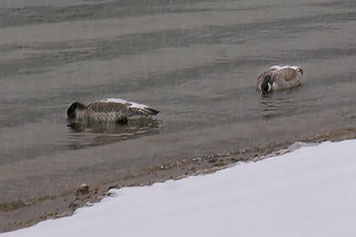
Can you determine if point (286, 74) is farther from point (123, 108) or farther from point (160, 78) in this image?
point (123, 108)

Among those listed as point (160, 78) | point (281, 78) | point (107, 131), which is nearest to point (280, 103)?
point (281, 78)

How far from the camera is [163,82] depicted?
1558cm

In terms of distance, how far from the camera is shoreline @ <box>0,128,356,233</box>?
8445mm

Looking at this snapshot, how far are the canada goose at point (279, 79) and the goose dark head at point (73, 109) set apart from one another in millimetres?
3158

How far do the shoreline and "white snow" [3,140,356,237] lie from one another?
2.16ft

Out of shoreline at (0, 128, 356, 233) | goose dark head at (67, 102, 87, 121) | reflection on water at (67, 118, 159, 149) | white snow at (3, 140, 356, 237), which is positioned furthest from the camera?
goose dark head at (67, 102, 87, 121)

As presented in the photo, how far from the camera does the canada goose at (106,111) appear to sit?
13.0 m

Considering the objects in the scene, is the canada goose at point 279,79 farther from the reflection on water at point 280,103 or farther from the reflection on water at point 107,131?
the reflection on water at point 107,131

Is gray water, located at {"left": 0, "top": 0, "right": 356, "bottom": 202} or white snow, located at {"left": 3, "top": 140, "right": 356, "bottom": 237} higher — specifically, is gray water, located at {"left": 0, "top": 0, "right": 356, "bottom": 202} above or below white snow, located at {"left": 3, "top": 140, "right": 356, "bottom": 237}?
below

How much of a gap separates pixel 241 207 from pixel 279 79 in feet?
29.5

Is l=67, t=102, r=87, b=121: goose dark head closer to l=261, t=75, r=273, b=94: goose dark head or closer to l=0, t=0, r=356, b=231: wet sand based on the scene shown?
l=0, t=0, r=356, b=231: wet sand

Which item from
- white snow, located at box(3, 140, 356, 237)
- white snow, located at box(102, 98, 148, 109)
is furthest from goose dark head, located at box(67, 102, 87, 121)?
white snow, located at box(3, 140, 356, 237)

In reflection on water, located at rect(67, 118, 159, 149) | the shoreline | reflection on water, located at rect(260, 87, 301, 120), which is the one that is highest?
the shoreline

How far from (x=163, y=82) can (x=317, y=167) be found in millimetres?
8284
